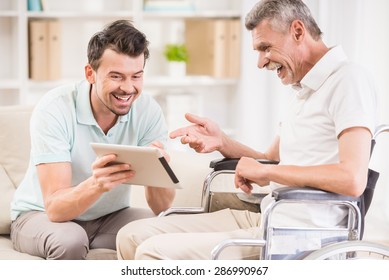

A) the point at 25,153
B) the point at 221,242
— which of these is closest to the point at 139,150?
the point at 221,242

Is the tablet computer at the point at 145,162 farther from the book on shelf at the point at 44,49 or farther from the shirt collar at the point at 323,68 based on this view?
the book on shelf at the point at 44,49

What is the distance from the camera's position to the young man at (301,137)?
163 centimetres

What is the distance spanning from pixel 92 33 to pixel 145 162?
2.12 m

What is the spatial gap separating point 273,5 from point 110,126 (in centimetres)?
Result: 54

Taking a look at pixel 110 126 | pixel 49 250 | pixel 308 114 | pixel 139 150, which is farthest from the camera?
pixel 110 126

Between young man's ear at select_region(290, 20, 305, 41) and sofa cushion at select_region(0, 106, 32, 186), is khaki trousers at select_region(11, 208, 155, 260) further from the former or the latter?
young man's ear at select_region(290, 20, 305, 41)

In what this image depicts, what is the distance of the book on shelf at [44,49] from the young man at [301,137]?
173cm

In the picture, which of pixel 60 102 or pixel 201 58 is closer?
pixel 60 102

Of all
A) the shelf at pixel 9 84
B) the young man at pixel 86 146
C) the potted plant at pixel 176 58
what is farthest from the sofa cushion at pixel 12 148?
the potted plant at pixel 176 58

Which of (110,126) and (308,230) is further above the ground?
(110,126)

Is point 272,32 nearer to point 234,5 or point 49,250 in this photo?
point 49,250

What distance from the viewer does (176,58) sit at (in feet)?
12.0
